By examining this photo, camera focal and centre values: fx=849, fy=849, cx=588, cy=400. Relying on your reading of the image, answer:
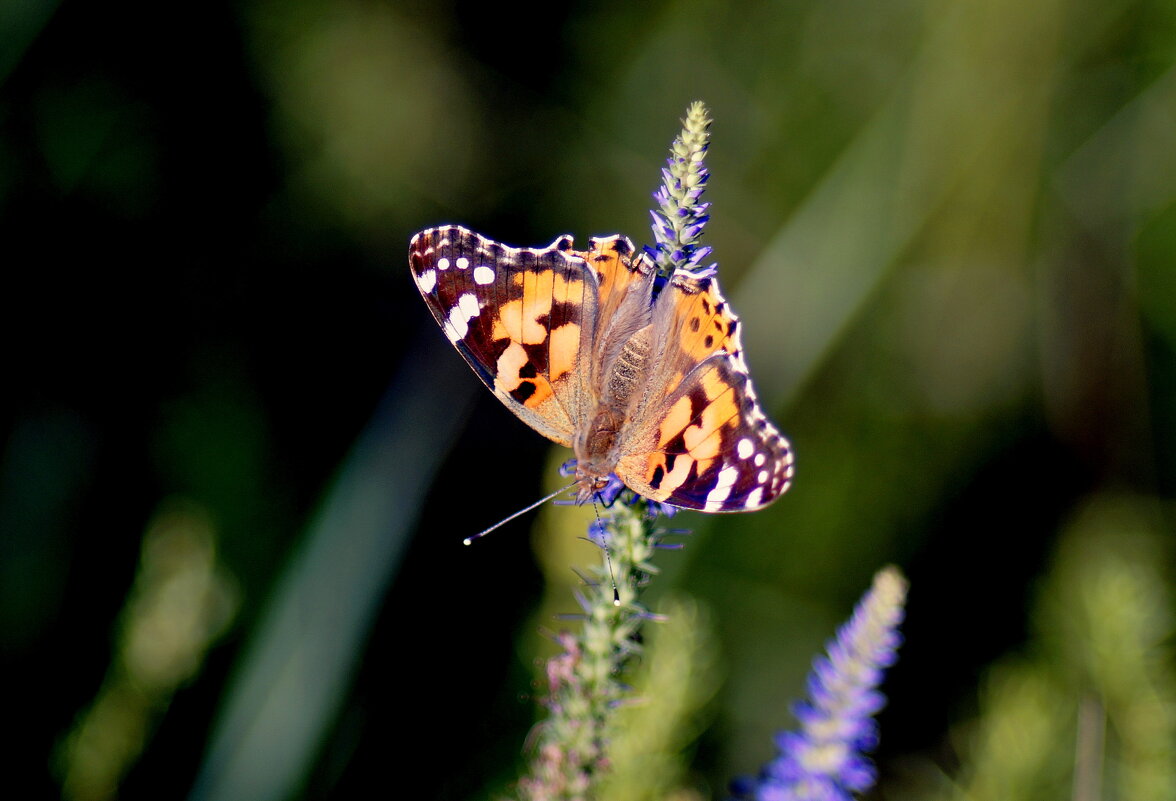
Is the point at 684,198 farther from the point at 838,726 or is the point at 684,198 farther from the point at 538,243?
the point at 538,243

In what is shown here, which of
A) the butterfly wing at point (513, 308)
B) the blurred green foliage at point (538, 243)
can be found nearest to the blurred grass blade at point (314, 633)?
the blurred green foliage at point (538, 243)

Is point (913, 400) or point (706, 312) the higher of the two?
point (913, 400)

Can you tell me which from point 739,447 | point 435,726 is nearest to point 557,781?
point 739,447

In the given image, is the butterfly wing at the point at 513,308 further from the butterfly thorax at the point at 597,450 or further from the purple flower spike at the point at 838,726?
the purple flower spike at the point at 838,726

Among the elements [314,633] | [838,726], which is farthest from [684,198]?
[314,633]

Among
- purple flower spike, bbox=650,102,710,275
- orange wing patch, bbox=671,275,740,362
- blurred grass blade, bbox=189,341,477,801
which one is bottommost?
blurred grass blade, bbox=189,341,477,801

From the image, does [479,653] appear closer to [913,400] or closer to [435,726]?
[435,726]

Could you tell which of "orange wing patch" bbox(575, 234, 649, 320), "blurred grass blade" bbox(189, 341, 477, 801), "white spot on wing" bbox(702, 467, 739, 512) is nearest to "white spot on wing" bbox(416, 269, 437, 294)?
"orange wing patch" bbox(575, 234, 649, 320)

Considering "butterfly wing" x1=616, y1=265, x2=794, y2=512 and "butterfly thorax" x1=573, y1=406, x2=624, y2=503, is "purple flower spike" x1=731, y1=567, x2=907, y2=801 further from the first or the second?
"butterfly thorax" x1=573, y1=406, x2=624, y2=503
